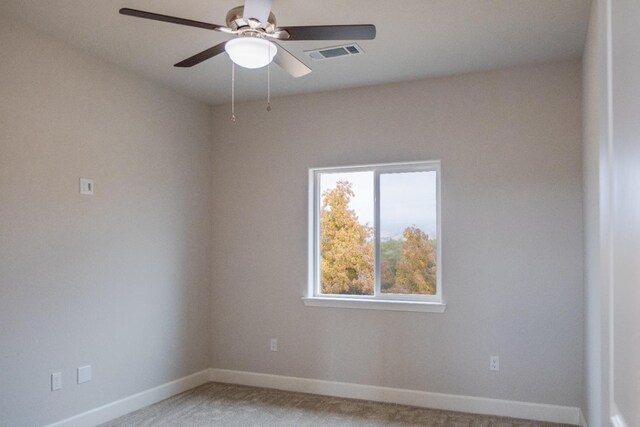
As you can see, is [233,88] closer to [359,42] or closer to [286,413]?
[359,42]

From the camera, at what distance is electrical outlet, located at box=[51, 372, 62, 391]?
11.0 ft

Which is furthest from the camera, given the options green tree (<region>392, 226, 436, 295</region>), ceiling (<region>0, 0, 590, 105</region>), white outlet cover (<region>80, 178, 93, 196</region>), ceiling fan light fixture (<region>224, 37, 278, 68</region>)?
green tree (<region>392, 226, 436, 295</region>)

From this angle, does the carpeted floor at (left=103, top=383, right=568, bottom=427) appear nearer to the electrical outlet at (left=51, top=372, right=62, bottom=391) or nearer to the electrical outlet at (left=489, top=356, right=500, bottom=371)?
the electrical outlet at (left=489, top=356, right=500, bottom=371)

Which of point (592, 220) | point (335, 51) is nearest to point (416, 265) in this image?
point (592, 220)

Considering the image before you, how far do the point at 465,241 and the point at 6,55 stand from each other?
139 inches

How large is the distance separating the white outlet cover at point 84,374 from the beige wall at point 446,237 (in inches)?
58.4

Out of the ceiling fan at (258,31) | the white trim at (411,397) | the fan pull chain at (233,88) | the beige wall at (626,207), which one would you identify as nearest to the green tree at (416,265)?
the white trim at (411,397)

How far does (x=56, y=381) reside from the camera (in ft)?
11.1

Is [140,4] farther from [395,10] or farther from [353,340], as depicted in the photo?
[353,340]

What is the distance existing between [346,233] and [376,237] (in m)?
0.30

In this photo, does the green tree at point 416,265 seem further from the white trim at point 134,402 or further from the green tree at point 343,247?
the white trim at point 134,402

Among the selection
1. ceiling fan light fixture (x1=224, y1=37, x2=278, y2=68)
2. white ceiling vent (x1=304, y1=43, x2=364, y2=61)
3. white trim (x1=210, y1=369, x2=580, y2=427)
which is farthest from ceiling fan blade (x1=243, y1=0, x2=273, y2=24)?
white trim (x1=210, y1=369, x2=580, y2=427)

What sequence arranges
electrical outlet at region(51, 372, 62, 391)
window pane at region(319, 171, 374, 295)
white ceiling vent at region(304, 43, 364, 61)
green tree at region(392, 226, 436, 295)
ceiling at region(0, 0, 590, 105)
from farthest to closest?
1. window pane at region(319, 171, 374, 295)
2. green tree at region(392, 226, 436, 295)
3. white ceiling vent at region(304, 43, 364, 61)
4. electrical outlet at region(51, 372, 62, 391)
5. ceiling at region(0, 0, 590, 105)

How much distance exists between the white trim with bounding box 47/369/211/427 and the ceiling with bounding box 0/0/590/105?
2.66 metres
